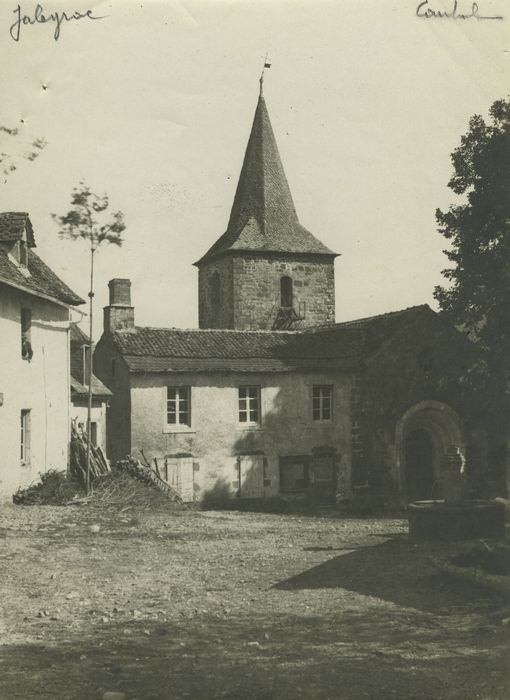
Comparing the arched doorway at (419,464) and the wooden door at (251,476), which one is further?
the arched doorway at (419,464)

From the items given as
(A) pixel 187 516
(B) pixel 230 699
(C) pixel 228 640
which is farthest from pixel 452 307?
(B) pixel 230 699

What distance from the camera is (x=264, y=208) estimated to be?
38781 mm

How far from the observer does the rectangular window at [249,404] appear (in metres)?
26.9

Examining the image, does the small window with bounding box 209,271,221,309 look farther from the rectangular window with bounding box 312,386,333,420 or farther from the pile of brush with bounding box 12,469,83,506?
the pile of brush with bounding box 12,469,83,506

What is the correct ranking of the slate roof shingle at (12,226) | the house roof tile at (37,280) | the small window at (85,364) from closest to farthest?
the house roof tile at (37,280) → the slate roof shingle at (12,226) → the small window at (85,364)

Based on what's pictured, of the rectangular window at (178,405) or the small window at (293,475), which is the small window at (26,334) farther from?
the small window at (293,475)

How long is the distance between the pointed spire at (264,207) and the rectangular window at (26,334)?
1908cm

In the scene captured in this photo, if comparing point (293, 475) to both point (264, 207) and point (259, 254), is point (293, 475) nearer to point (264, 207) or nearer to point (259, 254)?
point (259, 254)

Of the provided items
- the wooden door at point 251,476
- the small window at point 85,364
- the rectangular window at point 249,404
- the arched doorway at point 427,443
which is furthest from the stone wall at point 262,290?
the small window at point 85,364

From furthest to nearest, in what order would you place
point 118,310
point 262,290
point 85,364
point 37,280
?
point 262,290 < point 118,310 < point 85,364 < point 37,280

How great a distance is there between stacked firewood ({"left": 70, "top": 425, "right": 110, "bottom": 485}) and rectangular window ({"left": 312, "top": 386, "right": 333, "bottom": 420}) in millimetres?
8897

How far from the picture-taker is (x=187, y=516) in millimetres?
19500

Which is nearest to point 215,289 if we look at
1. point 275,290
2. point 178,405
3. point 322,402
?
point 275,290

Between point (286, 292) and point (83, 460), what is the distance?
64.0 feet
